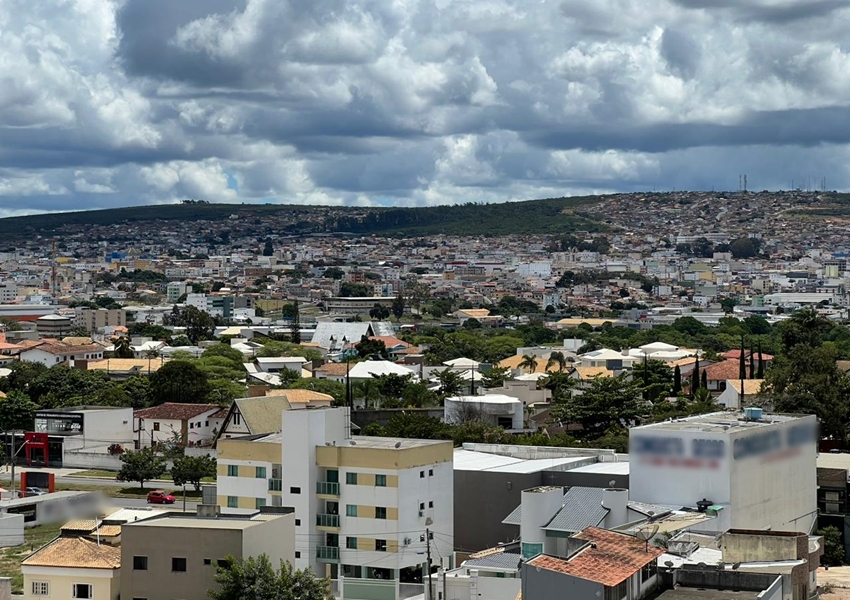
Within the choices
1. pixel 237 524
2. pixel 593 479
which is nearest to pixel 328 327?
pixel 593 479

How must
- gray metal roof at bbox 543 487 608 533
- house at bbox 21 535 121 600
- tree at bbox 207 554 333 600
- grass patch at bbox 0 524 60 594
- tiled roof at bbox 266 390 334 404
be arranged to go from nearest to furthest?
tree at bbox 207 554 333 600 → house at bbox 21 535 121 600 → gray metal roof at bbox 543 487 608 533 → grass patch at bbox 0 524 60 594 → tiled roof at bbox 266 390 334 404

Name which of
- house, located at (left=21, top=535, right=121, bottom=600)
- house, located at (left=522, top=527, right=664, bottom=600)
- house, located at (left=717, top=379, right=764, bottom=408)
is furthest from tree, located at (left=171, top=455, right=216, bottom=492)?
house, located at (left=522, top=527, right=664, bottom=600)

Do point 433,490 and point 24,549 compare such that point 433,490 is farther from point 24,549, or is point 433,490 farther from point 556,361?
point 556,361

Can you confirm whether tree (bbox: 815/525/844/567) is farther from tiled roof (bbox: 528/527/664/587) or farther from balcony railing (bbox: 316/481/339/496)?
tiled roof (bbox: 528/527/664/587)

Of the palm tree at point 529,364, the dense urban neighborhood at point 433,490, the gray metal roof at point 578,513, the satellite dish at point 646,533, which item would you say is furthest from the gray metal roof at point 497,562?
the palm tree at point 529,364

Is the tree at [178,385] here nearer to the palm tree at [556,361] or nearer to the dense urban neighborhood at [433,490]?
the dense urban neighborhood at [433,490]
